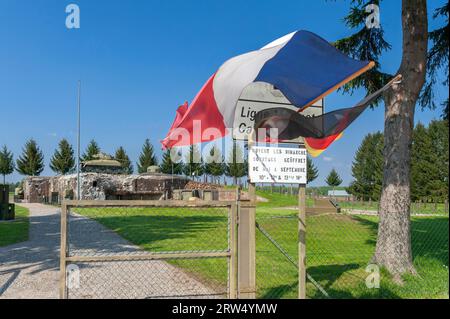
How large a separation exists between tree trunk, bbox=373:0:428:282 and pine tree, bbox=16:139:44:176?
175 feet

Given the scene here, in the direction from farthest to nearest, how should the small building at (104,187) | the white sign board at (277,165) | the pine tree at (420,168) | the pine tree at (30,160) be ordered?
1. the pine tree at (30,160)
2. the small building at (104,187)
3. the pine tree at (420,168)
4. the white sign board at (277,165)

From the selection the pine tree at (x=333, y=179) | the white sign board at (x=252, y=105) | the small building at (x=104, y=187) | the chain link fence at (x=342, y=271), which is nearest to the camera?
the white sign board at (x=252, y=105)

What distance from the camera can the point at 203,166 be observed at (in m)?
66.4

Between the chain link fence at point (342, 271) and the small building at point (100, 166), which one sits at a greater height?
the small building at point (100, 166)

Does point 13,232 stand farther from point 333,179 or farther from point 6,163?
point 333,179

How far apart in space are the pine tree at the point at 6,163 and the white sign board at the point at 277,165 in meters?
57.2

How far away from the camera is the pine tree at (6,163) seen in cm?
5395

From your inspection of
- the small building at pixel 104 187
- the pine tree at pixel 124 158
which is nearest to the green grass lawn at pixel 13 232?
the small building at pixel 104 187

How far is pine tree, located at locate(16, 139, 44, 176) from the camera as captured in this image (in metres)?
53.1

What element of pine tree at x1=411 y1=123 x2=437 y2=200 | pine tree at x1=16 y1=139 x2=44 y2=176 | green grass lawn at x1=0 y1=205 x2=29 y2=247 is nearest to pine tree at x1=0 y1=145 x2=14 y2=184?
pine tree at x1=16 y1=139 x2=44 y2=176

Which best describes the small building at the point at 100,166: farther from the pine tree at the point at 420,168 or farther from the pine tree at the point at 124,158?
the pine tree at the point at 420,168

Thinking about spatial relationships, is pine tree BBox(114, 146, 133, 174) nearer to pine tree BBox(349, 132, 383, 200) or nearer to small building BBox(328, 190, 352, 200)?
small building BBox(328, 190, 352, 200)

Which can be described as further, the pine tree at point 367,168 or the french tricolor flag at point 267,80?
the pine tree at point 367,168
